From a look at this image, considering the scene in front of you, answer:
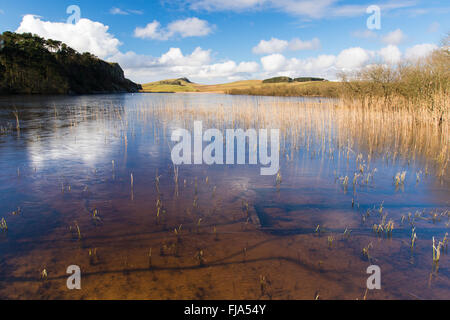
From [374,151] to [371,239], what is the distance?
710 centimetres

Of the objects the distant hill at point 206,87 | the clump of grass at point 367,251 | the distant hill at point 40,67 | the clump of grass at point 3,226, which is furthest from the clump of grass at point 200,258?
the distant hill at point 206,87

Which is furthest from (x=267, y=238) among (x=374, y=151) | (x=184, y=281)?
(x=374, y=151)

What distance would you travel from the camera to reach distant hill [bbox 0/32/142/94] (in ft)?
160

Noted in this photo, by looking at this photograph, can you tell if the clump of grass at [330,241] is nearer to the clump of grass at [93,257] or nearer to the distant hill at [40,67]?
the clump of grass at [93,257]

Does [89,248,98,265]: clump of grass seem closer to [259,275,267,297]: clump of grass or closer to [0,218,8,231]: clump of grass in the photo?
[0,218,8,231]: clump of grass

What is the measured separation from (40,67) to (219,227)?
226 feet

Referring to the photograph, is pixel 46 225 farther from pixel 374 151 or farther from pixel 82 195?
pixel 374 151

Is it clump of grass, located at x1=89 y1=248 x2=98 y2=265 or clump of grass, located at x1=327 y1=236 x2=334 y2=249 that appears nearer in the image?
clump of grass, located at x1=89 y1=248 x2=98 y2=265

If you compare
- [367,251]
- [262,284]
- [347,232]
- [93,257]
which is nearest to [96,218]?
[93,257]

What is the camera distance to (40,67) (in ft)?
183

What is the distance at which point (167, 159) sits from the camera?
8.90 m

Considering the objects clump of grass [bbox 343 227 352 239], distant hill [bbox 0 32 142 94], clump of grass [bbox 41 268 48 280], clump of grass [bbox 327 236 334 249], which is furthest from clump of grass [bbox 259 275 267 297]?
distant hill [bbox 0 32 142 94]

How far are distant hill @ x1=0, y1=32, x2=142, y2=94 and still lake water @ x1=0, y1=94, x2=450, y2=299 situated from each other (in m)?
53.9

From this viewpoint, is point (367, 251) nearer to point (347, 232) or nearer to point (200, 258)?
point (347, 232)
